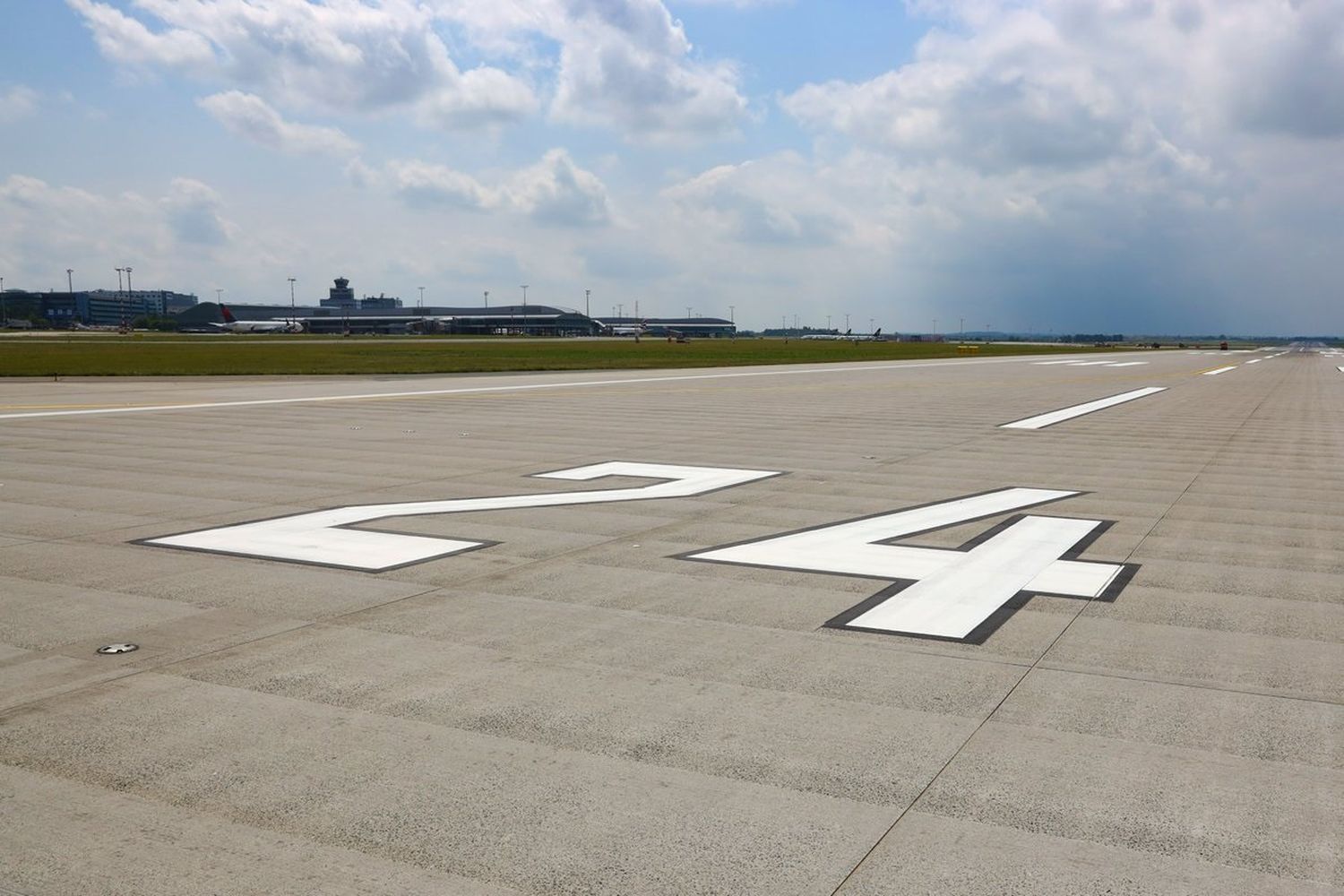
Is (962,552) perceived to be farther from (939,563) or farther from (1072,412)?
(1072,412)

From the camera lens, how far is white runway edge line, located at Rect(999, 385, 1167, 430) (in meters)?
23.0

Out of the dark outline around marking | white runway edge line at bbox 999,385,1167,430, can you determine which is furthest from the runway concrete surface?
white runway edge line at bbox 999,385,1167,430

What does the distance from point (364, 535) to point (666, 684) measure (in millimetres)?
4988

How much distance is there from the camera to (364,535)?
10.1 m

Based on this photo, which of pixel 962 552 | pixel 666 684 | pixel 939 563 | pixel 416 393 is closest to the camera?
pixel 666 684

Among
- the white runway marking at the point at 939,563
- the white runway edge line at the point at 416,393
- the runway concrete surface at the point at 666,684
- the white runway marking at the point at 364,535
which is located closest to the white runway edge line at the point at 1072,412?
the runway concrete surface at the point at 666,684

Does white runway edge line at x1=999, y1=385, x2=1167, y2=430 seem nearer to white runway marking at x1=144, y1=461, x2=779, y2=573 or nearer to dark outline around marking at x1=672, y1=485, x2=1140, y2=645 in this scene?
dark outline around marking at x1=672, y1=485, x2=1140, y2=645

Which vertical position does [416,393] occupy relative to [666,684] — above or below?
above

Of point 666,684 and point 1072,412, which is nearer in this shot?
point 666,684

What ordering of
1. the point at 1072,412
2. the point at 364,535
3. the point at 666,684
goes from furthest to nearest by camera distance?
the point at 1072,412 < the point at 364,535 < the point at 666,684

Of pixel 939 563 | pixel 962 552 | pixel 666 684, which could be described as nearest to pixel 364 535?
pixel 666 684

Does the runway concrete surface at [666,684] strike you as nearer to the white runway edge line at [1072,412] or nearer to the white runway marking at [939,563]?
the white runway marking at [939,563]

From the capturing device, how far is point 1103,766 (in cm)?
501

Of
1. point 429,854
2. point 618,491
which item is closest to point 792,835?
point 429,854
